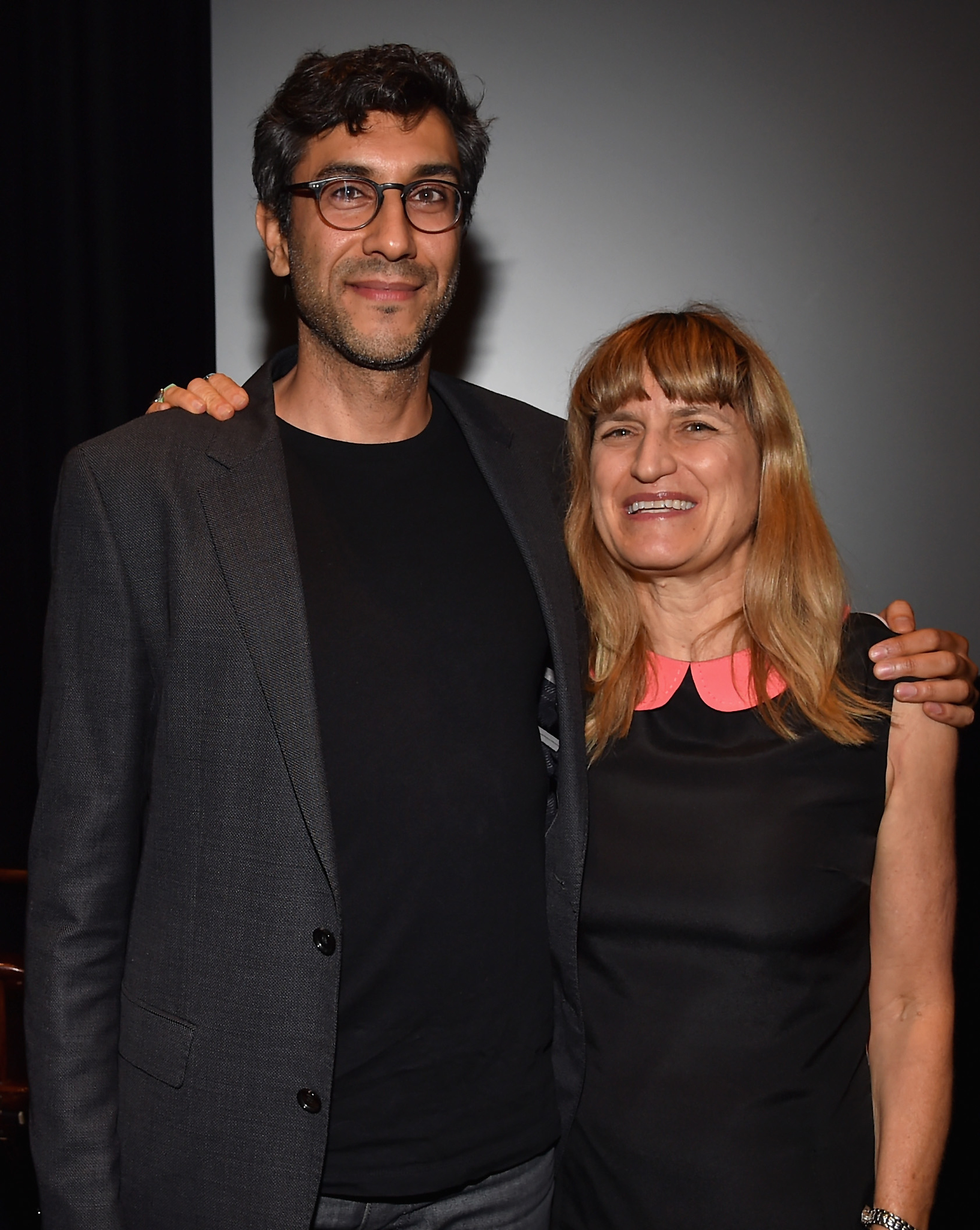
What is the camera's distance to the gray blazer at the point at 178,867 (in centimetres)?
130

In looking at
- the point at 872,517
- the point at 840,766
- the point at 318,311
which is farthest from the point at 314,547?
the point at 872,517

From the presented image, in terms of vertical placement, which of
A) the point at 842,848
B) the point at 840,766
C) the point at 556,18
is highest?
the point at 556,18

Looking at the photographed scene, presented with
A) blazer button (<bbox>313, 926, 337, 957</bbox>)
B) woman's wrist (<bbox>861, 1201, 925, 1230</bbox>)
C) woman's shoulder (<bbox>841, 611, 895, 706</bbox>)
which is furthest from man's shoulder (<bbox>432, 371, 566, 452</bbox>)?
woman's wrist (<bbox>861, 1201, 925, 1230</bbox>)

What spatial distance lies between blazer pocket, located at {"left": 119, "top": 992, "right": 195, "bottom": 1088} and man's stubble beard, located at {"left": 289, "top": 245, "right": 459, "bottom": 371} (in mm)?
943

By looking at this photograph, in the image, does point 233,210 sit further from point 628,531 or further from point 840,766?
point 840,766

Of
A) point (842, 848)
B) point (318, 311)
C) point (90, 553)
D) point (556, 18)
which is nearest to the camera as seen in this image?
point (90, 553)

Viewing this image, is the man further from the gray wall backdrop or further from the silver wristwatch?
the gray wall backdrop

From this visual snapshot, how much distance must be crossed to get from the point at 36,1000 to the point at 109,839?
9.1 inches

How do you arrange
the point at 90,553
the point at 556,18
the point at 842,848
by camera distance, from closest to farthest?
the point at 90,553 < the point at 842,848 < the point at 556,18

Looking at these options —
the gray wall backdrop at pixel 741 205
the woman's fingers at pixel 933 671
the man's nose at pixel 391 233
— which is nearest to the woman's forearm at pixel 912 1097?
the woman's fingers at pixel 933 671

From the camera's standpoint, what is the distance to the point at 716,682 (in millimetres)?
1577

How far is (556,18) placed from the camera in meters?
2.78

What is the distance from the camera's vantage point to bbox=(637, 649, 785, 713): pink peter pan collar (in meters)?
1.55

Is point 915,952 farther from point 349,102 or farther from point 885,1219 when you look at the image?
point 349,102
